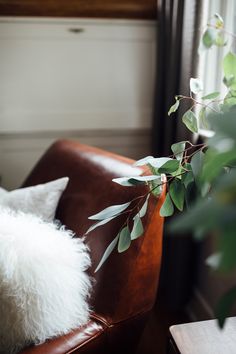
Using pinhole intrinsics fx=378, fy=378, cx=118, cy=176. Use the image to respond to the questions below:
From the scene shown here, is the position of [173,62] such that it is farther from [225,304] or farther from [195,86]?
[225,304]

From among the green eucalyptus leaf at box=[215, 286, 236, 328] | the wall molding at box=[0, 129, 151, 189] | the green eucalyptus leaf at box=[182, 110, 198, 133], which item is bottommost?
the wall molding at box=[0, 129, 151, 189]

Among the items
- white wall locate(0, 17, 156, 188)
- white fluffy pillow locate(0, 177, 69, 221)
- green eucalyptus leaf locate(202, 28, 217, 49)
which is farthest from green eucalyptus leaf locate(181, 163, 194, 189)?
white wall locate(0, 17, 156, 188)

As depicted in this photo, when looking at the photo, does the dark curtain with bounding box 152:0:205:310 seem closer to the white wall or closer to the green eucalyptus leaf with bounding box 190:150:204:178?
the white wall

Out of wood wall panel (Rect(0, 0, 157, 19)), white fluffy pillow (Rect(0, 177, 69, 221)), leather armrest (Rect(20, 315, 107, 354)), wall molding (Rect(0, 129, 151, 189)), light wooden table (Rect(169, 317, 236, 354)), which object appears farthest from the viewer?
wall molding (Rect(0, 129, 151, 189))

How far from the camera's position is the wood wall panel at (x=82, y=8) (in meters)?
1.67

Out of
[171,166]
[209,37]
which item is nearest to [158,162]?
[171,166]

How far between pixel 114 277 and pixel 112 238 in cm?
11

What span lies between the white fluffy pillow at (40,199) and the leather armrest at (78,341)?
38 centimetres

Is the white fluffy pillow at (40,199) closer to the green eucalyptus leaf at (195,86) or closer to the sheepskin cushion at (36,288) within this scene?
the sheepskin cushion at (36,288)

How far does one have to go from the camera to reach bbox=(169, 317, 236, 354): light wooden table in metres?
0.80

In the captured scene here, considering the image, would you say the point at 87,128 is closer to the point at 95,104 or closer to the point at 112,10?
the point at 95,104

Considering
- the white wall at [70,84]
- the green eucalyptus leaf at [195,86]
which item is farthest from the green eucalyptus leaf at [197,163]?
the white wall at [70,84]

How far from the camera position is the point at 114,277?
3.40 ft

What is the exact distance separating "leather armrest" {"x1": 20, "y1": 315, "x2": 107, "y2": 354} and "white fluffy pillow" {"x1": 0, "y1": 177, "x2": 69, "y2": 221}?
15.0 inches
